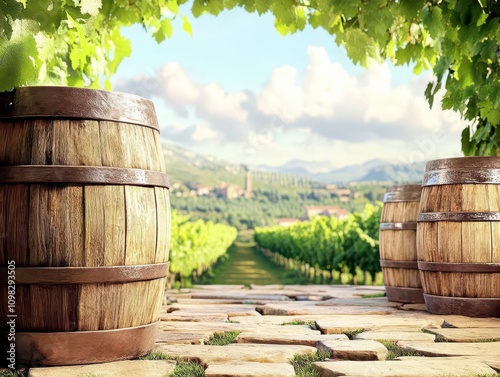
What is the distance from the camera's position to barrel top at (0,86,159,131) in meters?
2.93

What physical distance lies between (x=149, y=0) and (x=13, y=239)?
2.81 m

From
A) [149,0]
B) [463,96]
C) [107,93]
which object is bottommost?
[107,93]

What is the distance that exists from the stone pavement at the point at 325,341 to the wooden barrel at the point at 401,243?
0.25 metres

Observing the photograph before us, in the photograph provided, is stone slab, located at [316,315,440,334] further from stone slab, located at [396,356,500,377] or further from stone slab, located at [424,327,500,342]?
stone slab, located at [396,356,500,377]

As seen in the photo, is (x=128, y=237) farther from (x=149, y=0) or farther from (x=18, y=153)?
(x=149, y=0)

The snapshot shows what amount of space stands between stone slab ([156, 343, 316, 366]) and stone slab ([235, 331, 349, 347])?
136mm

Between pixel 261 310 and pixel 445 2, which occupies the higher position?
pixel 445 2

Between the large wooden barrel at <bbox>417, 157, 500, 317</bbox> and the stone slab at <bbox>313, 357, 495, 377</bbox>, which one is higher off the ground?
the large wooden barrel at <bbox>417, 157, 500, 317</bbox>

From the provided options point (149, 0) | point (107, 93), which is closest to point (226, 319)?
point (107, 93)

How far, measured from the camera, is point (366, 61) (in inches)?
198

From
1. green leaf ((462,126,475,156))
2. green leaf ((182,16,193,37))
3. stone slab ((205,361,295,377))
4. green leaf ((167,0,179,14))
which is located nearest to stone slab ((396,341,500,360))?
stone slab ((205,361,295,377))

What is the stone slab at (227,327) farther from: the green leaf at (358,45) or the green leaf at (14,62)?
the green leaf at (358,45)

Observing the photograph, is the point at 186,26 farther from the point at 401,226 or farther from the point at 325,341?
the point at 325,341

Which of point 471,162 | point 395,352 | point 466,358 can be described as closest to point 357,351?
point 395,352
